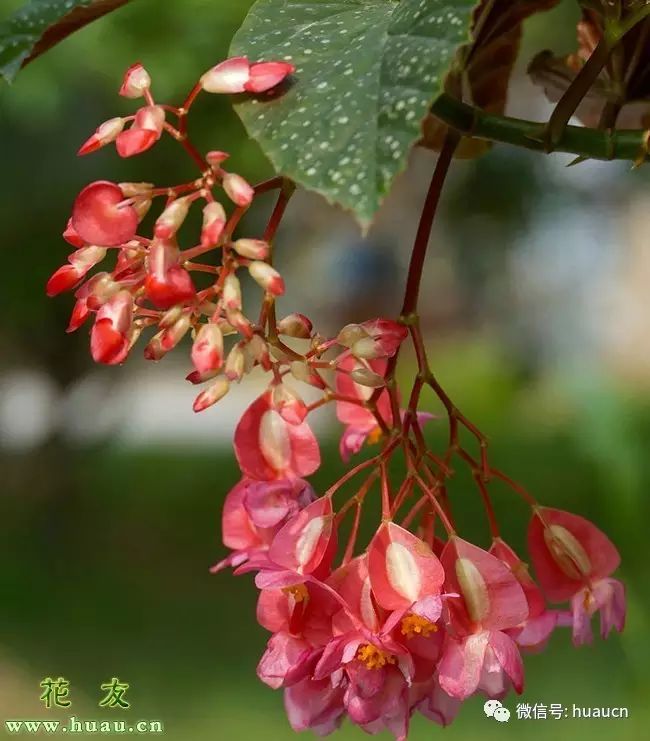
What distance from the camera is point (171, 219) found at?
0.22 m

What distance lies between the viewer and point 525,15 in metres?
0.35

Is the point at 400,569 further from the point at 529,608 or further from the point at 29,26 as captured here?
the point at 29,26

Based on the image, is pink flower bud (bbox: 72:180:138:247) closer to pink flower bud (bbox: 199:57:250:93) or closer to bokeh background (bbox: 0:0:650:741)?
pink flower bud (bbox: 199:57:250:93)

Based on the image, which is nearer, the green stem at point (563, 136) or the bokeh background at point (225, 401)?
the green stem at point (563, 136)

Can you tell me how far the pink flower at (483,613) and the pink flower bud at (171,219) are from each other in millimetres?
129

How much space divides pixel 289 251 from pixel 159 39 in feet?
2.11

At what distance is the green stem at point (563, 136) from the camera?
0.91 feet

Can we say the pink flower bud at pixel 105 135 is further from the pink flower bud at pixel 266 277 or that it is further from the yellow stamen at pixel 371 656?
the yellow stamen at pixel 371 656

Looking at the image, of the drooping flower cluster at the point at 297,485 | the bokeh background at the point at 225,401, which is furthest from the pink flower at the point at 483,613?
the bokeh background at the point at 225,401

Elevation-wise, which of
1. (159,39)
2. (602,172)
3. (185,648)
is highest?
(159,39)

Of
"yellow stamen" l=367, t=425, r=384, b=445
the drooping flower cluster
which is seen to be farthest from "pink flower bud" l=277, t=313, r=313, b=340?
"yellow stamen" l=367, t=425, r=384, b=445

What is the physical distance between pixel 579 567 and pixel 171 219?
7.6 inches


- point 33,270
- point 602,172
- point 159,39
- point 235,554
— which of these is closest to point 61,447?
point 33,270

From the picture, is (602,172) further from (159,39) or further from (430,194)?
(430,194)
